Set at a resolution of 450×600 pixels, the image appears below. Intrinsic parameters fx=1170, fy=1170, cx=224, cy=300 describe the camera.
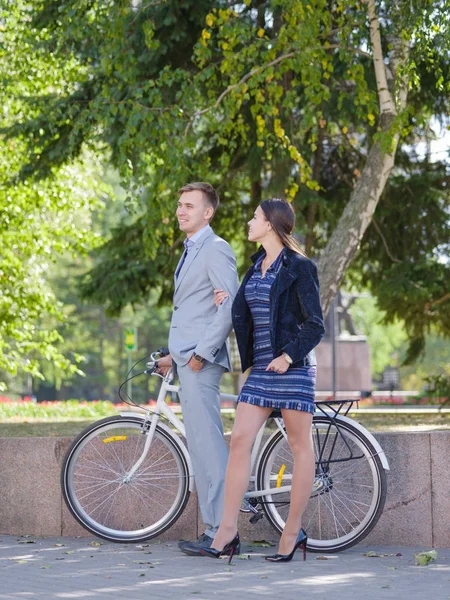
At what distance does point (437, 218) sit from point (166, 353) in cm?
799

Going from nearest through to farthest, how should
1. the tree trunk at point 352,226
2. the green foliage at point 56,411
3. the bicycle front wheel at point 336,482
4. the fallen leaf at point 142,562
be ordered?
the fallen leaf at point 142,562
the bicycle front wheel at point 336,482
the tree trunk at point 352,226
the green foliage at point 56,411

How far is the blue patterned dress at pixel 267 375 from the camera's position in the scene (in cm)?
632

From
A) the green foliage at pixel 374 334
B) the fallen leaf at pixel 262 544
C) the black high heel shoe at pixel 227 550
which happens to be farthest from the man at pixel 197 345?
the green foliage at pixel 374 334

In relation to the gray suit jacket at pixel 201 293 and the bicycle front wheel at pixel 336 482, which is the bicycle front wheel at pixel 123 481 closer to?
the bicycle front wheel at pixel 336 482

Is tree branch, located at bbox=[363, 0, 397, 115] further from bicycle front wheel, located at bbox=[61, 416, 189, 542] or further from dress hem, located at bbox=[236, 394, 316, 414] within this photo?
dress hem, located at bbox=[236, 394, 316, 414]

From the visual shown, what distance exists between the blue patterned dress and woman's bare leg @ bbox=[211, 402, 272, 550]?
0.08 meters

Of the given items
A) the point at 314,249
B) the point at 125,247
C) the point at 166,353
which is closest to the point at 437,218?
the point at 314,249

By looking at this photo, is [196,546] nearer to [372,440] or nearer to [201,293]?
[372,440]

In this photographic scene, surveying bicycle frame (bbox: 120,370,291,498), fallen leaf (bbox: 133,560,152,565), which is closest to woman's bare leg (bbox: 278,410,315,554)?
bicycle frame (bbox: 120,370,291,498)

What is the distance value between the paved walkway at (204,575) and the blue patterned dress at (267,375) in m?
0.90

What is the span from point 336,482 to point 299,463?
0.76 meters

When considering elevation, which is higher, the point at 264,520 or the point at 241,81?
the point at 241,81

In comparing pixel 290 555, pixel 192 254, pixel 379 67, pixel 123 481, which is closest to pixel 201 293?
pixel 192 254

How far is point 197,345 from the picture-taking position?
6.58 metres
